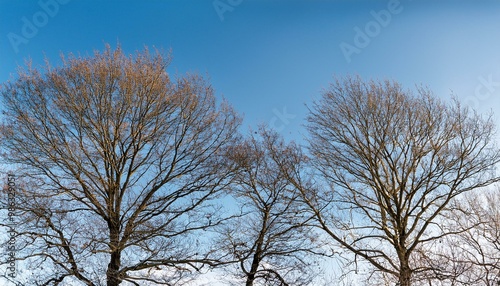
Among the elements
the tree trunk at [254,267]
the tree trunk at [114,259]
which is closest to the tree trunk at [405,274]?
the tree trunk at [254,267]

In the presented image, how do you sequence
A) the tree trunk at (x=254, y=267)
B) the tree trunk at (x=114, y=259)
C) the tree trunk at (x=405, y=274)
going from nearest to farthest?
the tree trunk at (x=114, y=259), the tree trunk at (x=405, y=274), the tree trunk at (x=254, y=267)

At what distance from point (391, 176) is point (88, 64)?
10625 millimetres

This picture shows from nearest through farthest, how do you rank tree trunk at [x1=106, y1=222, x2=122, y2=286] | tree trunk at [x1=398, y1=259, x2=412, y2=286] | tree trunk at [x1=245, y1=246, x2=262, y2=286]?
tree trunk at [x1=106, y1=222, x2=122, y2=286] < tree trunk at [x1=398, y1=259, x2=412, y2=286] < tree trunk at [x1=245, y1=246, x2=262, y2=286]

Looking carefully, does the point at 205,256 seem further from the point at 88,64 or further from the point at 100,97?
the point at 88,64

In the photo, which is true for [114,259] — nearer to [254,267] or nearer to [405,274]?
[254,267]

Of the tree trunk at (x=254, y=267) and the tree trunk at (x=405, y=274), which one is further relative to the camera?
the tree trunk at (x=254, y=267)

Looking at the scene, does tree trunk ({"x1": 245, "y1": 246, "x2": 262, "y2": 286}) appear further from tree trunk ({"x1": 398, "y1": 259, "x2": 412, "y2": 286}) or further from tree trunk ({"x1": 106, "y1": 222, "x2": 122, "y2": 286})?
tree trunk ({"x1": 398, "y1": 259, "x2": 412, "y2": 286})

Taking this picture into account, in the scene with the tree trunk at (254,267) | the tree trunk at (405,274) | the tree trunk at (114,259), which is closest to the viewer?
the tree trunk at (114,259)

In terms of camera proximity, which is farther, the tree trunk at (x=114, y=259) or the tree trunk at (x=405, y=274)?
the tree trunk at (x=405, y=274)

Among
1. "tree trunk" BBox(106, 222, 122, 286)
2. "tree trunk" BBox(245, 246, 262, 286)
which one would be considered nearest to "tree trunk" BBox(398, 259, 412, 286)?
"tree trunk" BBox(245, 246, 262, 286)

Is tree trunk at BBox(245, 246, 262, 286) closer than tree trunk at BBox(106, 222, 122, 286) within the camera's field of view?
No

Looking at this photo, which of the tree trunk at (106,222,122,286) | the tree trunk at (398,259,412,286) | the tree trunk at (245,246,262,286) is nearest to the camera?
the tree trunk at (106,222,122,286)

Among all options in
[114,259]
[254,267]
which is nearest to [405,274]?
[254,267]

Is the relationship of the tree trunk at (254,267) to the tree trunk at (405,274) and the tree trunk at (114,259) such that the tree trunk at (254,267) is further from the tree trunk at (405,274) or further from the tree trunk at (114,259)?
the tree trunk at (405,274)
